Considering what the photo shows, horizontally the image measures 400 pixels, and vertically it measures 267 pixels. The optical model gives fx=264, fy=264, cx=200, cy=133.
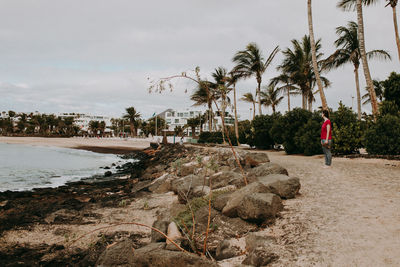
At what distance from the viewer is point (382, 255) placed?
2.98 m

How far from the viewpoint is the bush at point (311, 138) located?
50.6 feet

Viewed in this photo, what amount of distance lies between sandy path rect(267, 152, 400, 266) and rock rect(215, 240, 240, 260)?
64cm

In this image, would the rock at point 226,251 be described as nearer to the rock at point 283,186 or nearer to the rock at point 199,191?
the rock at point 283,186

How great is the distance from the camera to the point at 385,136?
471 inches

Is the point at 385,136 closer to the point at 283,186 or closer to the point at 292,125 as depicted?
the point at 292,125

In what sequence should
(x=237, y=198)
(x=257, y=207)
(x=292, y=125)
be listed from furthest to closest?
(x=292, y=125) → (x=237, y=198) → (x=257, y=207)

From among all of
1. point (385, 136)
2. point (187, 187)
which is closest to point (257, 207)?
point (187, 187)

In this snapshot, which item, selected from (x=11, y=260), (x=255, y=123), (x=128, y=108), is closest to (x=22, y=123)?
(x=128, y=108)

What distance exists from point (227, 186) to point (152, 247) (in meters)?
3.46

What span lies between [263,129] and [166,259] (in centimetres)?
2082

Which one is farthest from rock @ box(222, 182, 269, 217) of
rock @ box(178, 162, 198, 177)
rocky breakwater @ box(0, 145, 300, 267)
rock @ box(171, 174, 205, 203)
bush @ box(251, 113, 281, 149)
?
bush @ box(251, 113, 281, 149)

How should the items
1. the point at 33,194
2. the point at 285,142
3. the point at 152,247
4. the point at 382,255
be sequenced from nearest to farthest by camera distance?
the point at 382,255 < the point at 152,247 < the point at 33,194 < the point at 285,142

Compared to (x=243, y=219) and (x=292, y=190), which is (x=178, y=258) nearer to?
(x=243, y=219)

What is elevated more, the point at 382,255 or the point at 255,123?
the point at 255,123
